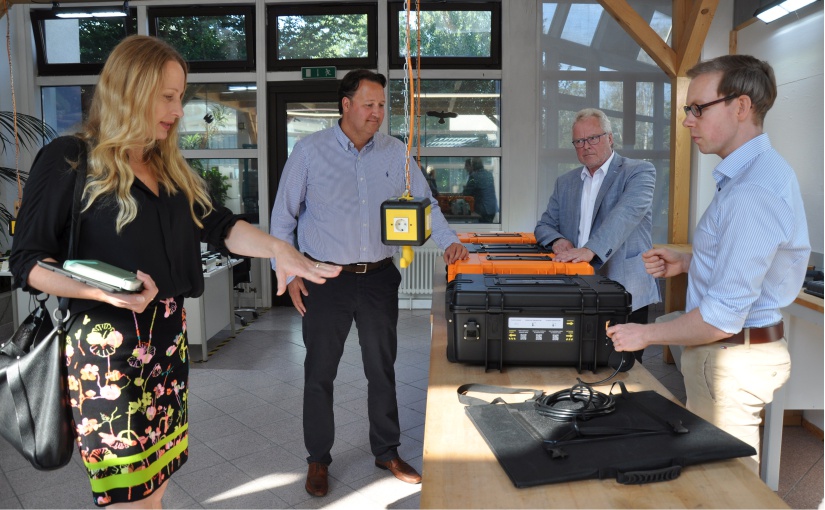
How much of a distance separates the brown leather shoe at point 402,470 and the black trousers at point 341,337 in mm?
224

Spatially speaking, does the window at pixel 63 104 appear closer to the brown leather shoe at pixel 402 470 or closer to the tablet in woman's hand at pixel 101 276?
the brown leather shoe at pixel 402 470

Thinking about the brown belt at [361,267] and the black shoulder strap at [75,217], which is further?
the brown belt at [361,267]

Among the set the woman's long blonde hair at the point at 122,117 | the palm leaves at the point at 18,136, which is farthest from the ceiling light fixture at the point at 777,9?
the palm leaves at the point at 18,136

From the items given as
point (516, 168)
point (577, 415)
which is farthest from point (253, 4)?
point (577, 415)

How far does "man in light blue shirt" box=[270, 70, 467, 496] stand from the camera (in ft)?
9.66

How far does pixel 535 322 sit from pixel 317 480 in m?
1.48

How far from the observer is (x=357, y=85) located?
2891 millimetres

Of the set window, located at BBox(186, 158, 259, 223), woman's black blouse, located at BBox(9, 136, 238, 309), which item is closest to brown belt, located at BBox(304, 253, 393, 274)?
woman's black blouse, located at BBox(9, 136, 238, 309)

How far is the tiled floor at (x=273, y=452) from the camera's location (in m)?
3.03

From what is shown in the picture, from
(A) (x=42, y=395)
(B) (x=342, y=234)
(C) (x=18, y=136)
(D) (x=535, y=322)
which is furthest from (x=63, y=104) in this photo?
(D) (x=535, y=322)

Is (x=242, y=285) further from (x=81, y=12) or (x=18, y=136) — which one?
(x=81, y=12)

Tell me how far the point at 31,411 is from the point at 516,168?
19.9ft

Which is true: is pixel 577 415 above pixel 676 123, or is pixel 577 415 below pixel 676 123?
below

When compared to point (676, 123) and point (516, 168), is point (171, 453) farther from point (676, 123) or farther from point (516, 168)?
point (516, 168)
